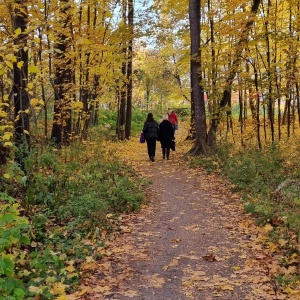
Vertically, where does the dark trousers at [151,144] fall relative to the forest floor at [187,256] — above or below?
above

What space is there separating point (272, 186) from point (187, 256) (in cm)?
394

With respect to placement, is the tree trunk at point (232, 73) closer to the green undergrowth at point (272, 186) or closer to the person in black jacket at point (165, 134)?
the green undergrowth at point (272, 186)

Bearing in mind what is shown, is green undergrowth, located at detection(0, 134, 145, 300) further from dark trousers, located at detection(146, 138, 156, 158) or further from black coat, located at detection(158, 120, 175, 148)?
black coat, located at detection(158, 120, 175, 148)

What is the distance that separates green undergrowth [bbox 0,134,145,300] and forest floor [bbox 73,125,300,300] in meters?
0.32

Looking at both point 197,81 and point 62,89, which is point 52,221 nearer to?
point 62,89

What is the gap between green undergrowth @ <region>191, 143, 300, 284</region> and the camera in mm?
5321

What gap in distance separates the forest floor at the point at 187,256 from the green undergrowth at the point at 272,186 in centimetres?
22

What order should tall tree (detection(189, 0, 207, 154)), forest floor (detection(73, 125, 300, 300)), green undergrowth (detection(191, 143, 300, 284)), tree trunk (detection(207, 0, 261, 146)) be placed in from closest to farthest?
forest floor (detection(73, 125, 300, 300)), green undergrowth (detection(191, 143, 300, 284)), tree trunk (detection(207, 0, 261, 146)), tall tree (detection(189, 0, 207, 154))

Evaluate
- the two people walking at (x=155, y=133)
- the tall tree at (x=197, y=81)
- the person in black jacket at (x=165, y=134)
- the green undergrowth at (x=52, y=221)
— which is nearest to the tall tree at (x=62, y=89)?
the green undergrowth at (x=52, y=221)

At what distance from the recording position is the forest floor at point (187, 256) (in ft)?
13.6

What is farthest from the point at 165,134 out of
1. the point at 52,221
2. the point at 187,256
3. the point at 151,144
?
the point at 187,256

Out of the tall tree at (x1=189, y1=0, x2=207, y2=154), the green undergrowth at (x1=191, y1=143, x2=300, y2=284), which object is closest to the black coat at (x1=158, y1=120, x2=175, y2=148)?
the tall tree at (x1=189, y1=0, x2=207, y2=154)

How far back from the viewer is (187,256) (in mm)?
5148

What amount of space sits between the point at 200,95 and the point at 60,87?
4992mm
